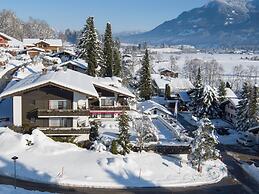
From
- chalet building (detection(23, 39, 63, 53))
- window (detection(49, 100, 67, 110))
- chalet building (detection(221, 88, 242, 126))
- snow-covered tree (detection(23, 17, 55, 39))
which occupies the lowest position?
chalet building (detection(221, 88, 242, 126))

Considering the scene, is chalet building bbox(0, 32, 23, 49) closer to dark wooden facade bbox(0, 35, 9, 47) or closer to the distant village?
dark wooden facade bbox(0, 35, 9, 47)

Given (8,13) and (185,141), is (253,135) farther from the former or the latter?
(8,13)

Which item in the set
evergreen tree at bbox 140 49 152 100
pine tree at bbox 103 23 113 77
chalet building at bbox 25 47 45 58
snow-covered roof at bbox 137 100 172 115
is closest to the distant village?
snow-covered roof at bbox 137 100 172 115

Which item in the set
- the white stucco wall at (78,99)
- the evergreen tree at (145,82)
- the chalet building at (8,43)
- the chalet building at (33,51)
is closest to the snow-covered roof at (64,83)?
the white stucco wall at (78,99)

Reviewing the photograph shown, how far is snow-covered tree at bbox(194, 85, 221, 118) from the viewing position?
1919 inches

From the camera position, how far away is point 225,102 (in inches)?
2035

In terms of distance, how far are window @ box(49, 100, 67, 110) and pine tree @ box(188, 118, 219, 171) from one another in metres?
10.3

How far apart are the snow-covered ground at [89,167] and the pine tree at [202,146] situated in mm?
781

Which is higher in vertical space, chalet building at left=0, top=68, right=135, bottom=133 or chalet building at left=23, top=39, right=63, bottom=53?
Answer: chalet building at left=23, top=39, right=63, bottom=53

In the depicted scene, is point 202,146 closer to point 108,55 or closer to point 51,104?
point 51,104

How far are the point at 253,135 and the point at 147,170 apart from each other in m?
17.8

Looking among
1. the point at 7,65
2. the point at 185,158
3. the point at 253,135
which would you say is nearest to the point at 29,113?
the point at 185,158

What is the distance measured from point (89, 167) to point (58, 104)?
8.10m

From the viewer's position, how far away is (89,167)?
80.7 ft
